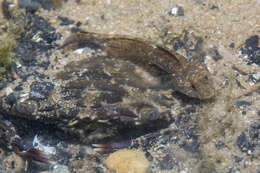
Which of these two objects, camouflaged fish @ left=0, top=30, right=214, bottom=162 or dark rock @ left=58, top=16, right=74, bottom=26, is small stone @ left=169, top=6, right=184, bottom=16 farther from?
dark rock @ left=58, top=16, right=74, bottom=26

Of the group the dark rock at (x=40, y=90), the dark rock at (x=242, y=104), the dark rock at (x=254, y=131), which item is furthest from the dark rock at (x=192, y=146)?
the dark rock at (x=40, y=90)

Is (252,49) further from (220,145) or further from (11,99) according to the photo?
(11,99)

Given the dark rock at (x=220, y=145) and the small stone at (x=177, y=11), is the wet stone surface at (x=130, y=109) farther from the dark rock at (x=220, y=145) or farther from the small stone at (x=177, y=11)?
the small stone at (x=177, y=11)

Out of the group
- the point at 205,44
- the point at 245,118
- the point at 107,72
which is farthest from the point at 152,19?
the point at 245,118

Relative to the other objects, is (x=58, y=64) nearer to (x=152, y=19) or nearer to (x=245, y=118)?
(x=152, y=19)

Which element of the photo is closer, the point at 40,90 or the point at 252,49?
the point at 40,90

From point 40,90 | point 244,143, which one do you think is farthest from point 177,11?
point 40,90

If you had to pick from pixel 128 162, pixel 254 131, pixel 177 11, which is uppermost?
pixel 177 11

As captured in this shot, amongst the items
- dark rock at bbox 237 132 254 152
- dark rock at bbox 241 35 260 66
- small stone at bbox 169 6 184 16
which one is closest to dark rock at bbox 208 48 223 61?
dark rock at bbox 241 35 260 66

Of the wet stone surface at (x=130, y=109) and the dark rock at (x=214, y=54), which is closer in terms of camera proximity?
the wet stone surface at (x=130, y=109)
